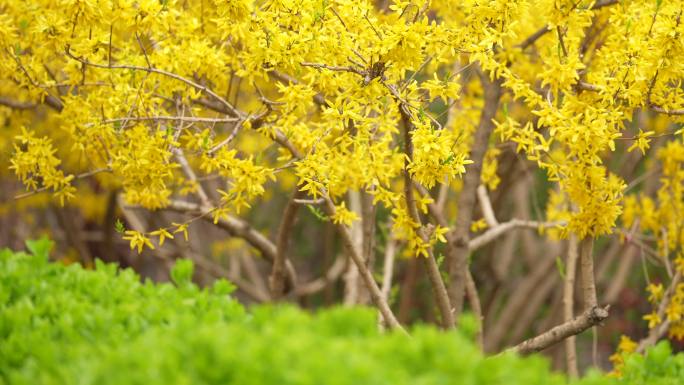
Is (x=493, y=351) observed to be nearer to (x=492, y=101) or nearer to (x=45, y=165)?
(x=492, y=101)

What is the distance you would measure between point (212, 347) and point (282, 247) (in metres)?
3.66

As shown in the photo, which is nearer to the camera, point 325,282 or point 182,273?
point 182,273

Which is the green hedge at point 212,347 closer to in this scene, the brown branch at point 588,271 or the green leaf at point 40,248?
the green leaf at point 40,248

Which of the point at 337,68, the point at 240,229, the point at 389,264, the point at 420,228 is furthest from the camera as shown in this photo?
the point at 389,264

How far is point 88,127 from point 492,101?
2.50 metres

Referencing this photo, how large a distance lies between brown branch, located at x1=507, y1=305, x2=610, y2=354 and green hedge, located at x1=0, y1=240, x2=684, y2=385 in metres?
0.85

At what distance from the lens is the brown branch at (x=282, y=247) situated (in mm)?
5727

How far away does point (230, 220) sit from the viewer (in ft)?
20.3

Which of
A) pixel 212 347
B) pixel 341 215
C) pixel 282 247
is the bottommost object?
pixel 282 247

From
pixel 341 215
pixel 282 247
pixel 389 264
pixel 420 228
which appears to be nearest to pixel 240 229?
pixel 282 247

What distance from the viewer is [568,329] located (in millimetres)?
4711

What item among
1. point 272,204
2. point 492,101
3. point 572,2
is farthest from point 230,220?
point 272,204

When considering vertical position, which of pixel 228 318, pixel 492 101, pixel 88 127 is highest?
pixel 492 101

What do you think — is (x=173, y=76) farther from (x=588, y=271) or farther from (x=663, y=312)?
(x=663, y=312)
